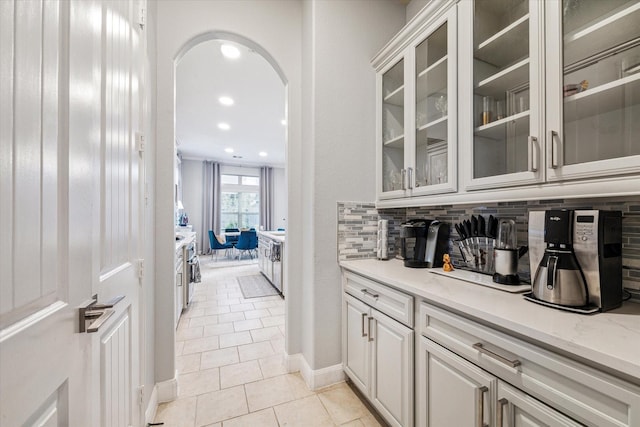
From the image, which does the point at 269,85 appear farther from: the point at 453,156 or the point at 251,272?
the point at 251,272

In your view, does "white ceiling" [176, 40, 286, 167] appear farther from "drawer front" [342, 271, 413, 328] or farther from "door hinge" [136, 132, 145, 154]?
"drawer front" [342, 271, 413, 328]

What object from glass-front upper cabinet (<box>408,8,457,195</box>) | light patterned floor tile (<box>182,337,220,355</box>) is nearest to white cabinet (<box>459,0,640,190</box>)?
glass-front upper cabinet (<box>408,8,457,195</box>)

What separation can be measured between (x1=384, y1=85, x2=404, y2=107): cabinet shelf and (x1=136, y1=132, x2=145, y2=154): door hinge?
1.64 m

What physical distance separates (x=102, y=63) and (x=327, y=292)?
5.58 ft

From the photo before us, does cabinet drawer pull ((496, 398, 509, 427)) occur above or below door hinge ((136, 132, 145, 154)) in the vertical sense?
below

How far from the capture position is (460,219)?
1.75 m

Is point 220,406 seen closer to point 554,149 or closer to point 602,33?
point 554,149

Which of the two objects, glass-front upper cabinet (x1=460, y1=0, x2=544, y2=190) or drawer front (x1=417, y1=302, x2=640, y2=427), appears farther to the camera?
glass-front upper cabinet (x1=460, y1=0, x2=544, y2=190)

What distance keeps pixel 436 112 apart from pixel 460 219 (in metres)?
0.71

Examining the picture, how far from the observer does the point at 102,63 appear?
36.1 inches

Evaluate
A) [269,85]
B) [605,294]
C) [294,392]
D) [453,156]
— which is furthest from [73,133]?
[269,85]

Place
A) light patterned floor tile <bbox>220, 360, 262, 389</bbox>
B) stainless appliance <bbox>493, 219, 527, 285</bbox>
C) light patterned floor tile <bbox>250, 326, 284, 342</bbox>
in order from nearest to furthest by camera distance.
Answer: stainless appliance <bbox>493, 219, 527, 285</bbox>
light patterned floor tile <bbox>220, 360, 262, 389</bbox>
light patterned floor tile <bbox>250, 326, 284, 342</bbox>

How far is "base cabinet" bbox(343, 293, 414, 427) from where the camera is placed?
131 centimetres

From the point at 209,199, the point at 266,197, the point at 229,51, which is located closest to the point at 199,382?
the point at 229,51
